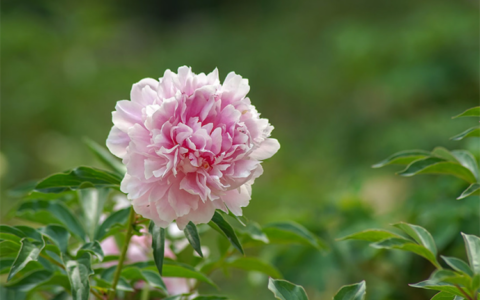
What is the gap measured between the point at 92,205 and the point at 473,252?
0.38 m

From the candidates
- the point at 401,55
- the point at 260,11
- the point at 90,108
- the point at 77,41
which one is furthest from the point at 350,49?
the point at 260,11

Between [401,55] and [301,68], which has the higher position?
[401,55]

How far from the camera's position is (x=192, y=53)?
3.45 meters

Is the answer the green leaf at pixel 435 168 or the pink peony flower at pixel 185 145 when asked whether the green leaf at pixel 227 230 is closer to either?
the pink peony flower at pixel 185 145

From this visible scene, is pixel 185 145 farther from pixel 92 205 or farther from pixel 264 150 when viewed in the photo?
pixel 92 205

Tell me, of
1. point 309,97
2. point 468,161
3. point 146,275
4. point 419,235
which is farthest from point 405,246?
point 309,97

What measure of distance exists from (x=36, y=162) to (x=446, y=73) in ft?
5.16

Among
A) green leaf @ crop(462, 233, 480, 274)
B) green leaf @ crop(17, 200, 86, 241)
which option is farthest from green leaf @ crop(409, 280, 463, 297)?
green leaf @ crop(17, 200, 86, 241)

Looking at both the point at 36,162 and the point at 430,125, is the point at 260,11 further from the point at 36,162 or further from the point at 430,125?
the point at 430,125

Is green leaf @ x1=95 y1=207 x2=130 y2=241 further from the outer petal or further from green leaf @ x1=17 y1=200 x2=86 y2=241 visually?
the outer petal

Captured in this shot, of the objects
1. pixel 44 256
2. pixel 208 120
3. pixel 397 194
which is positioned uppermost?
pixel 208 120

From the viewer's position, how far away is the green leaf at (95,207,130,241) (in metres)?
0.52

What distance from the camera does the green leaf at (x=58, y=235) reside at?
0.49m

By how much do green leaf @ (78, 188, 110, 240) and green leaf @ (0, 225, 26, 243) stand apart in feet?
0.33
